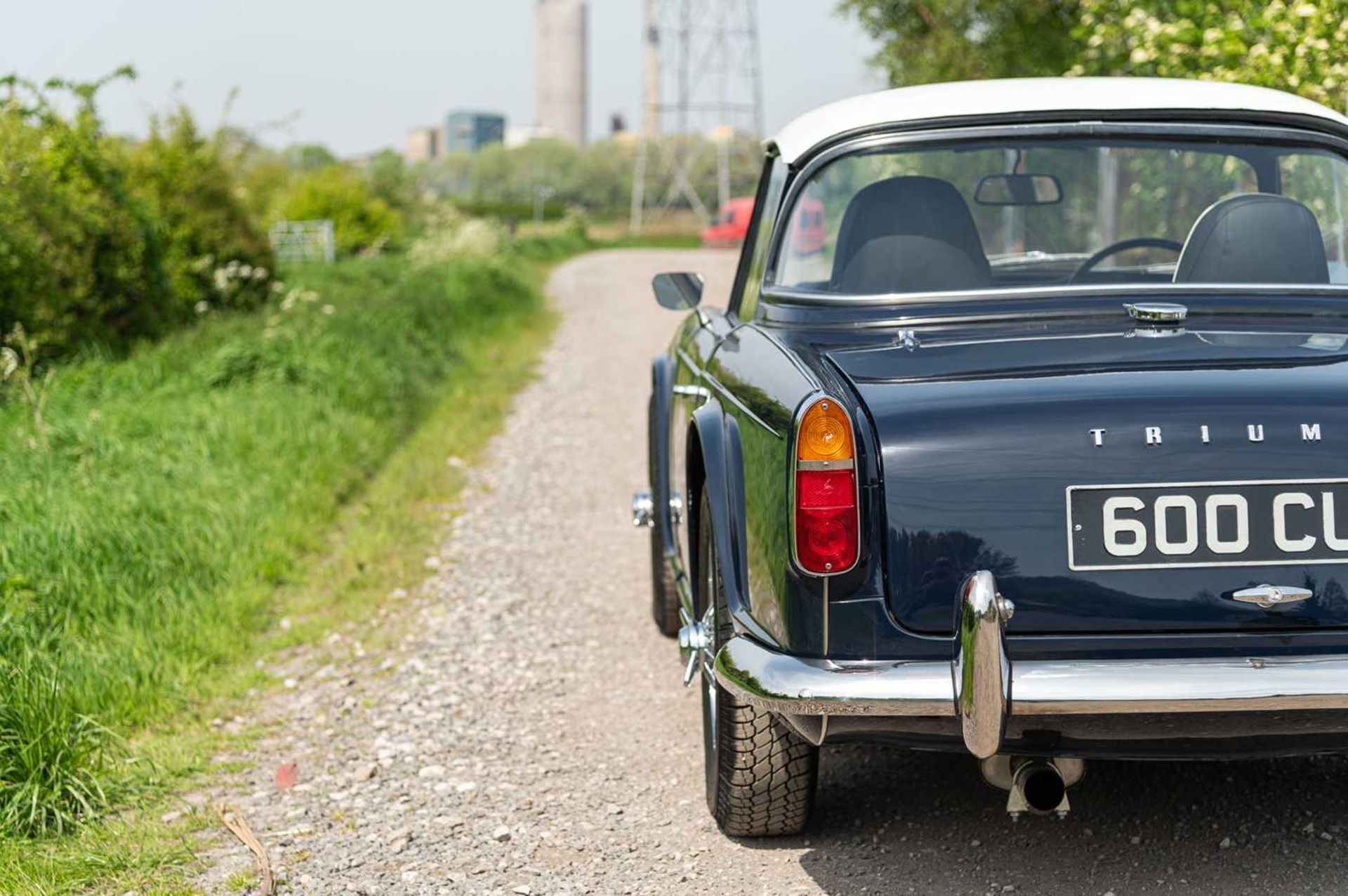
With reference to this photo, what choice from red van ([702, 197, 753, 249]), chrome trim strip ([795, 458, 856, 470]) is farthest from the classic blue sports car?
red van ([702, 197, 753, 249])

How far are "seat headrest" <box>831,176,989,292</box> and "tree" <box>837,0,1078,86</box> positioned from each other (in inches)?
374

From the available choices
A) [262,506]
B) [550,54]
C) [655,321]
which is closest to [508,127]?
[550,54]

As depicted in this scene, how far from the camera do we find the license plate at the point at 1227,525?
285cm

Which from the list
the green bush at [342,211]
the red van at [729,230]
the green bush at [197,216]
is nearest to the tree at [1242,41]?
the green bush at [197,216]

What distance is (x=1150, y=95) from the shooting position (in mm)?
4164

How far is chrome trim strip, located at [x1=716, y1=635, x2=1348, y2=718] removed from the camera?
2742mm

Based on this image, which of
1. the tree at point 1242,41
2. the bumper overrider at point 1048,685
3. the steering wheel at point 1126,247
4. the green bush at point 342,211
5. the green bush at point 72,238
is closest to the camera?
the bumper overrider at point 1048,685

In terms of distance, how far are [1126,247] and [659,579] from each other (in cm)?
205

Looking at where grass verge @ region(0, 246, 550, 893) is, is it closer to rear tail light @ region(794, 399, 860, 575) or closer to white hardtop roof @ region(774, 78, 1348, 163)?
rear tail light @ region(794, 399, 860, 575)

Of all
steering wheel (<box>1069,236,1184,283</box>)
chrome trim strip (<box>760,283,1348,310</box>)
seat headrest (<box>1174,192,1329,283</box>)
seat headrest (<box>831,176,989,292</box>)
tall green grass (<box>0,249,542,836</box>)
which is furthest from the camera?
steering wheel (<box>1069,236,1184,283</box>)

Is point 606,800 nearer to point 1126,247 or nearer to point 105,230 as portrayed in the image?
point 1126,247

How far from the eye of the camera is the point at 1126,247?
15.4 ft

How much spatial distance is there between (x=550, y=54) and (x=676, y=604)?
183 m

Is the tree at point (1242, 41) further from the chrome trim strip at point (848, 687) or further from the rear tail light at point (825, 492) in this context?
the chrome trim strip at point (848, 687)
